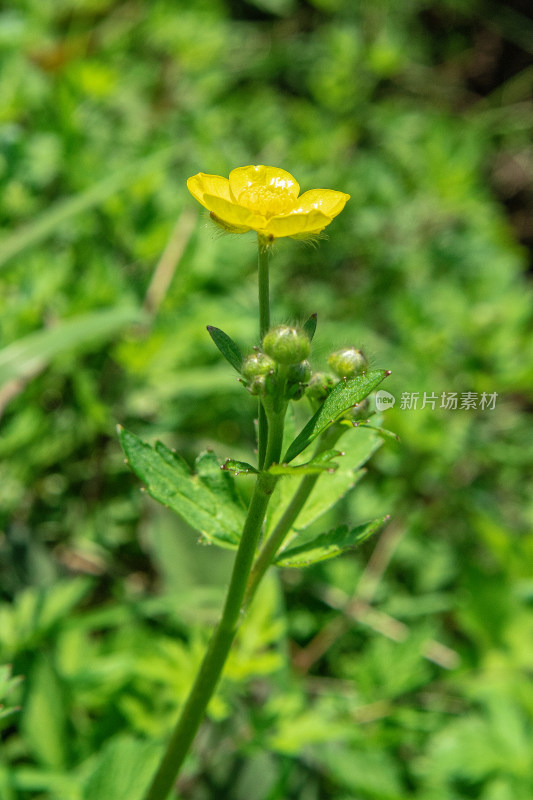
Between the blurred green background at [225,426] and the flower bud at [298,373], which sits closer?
the flower bud at [298,373]

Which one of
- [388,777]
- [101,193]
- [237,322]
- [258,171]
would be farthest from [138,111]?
[388,777]

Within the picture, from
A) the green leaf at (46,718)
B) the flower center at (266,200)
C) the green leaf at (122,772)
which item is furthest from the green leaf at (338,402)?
the green leaf at (46,718)

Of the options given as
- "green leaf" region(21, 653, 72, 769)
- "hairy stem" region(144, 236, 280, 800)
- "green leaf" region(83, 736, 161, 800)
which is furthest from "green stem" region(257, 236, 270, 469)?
"green leaf" region(21, 653, 72, 769)

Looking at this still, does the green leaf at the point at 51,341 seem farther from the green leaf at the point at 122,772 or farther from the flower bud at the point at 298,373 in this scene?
the flower bud at the point at 298,373

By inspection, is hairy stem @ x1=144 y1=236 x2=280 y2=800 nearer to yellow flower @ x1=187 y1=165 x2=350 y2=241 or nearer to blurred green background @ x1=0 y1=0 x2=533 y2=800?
yellow flower @ x1=187 y1=165 x2=350 y2=241

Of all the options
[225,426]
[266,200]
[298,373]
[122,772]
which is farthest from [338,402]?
[225,426]

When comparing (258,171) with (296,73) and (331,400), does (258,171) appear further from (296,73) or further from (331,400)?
(296,73)
